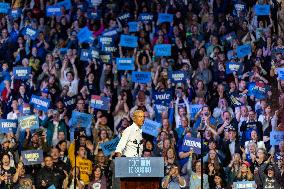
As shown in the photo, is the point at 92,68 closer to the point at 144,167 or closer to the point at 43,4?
the point at 43,4

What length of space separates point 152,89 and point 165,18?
2.00m

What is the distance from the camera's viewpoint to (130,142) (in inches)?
520

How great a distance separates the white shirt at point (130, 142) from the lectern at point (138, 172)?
A: 28.5 inches

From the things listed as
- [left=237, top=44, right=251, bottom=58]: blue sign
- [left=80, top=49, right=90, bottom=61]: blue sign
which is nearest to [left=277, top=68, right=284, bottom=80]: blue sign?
[left=237, top=44, right=251, bottom=58]: blue sign

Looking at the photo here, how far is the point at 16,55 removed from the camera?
20422mm

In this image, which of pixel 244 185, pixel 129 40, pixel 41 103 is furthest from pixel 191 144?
pixel 129 40

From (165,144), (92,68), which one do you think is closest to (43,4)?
(92,68)

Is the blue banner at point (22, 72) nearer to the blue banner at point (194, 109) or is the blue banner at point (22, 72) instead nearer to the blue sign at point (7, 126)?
the blue sign at point (7, 126)

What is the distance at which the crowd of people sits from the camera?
17781 mm

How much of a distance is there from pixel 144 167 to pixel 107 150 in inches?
223

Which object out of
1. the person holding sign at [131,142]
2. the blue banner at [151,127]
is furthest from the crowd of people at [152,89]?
the person holding sign at [131,142]

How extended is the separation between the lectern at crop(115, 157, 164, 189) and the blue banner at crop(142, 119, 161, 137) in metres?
5.49

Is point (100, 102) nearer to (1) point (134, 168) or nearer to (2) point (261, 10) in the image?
(2) point (261, 10)

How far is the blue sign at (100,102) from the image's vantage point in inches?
747
